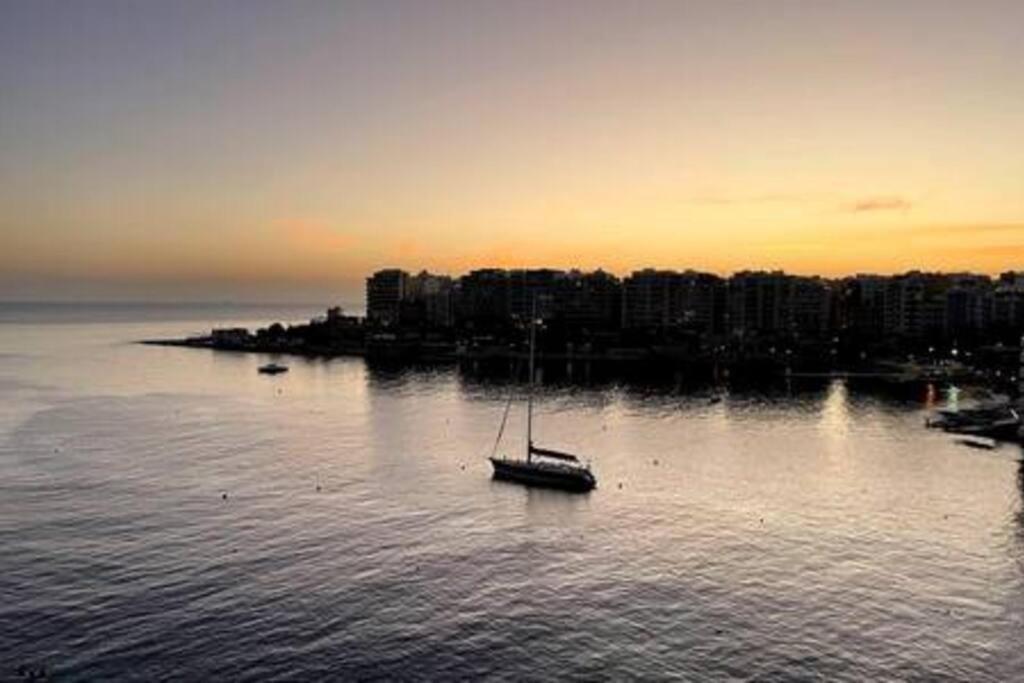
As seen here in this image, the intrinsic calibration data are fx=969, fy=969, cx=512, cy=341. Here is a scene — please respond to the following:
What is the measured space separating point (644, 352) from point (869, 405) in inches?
3148

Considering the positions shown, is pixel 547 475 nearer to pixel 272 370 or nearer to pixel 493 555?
pixel 493 555

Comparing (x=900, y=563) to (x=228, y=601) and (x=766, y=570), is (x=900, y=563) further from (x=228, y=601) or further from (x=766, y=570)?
(x=228, y=601)

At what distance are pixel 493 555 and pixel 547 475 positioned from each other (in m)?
17.6

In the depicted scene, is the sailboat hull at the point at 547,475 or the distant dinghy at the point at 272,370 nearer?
the sailboat hull at the point at 547,475

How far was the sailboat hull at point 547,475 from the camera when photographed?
6500 centimetres

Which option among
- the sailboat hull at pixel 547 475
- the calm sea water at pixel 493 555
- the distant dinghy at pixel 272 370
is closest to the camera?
the calm sea water at pixel 493 555

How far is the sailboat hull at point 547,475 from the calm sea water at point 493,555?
158cm

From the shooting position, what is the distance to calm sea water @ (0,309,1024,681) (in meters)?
35.9

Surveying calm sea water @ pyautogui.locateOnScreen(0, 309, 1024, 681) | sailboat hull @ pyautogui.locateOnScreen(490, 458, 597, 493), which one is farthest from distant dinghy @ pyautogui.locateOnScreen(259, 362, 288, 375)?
sailboat hull @ pyautogui.locateOnScreen(490, 458, 597, 493)

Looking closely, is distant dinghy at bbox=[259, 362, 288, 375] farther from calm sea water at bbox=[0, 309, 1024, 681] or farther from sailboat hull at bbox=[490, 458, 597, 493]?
sailboat hull at bbox=[490, 458, 597, 493]

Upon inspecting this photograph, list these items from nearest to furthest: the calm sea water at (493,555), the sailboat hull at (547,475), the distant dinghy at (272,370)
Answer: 1. the calm sea water at (493,555)
2. the sailboat hull at (547,475)
3. the distant dinghy at (272,370)

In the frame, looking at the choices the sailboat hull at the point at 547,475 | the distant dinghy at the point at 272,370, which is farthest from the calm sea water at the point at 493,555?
the distant dinghy at the point at 272,370

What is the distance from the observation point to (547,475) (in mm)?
65812

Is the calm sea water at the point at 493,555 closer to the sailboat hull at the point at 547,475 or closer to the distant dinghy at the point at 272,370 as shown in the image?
the sailboat hull at the point at 547,475
